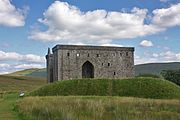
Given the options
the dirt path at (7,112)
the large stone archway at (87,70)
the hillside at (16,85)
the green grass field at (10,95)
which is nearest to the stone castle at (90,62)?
the large stone archway at (87,70)

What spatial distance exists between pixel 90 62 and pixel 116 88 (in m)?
21.4

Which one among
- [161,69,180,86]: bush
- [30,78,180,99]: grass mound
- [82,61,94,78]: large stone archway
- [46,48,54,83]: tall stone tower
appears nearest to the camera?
[30,78,180,99]: grass mound

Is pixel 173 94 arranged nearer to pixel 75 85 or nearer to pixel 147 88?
pixel 147 88

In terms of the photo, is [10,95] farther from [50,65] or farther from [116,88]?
[50,65]

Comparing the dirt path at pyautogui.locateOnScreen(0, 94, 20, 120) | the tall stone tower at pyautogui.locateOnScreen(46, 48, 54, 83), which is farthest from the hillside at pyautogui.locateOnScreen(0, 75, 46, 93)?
the dirt path at pyautogui.locateOnScreen(0, 94, 20, 120)

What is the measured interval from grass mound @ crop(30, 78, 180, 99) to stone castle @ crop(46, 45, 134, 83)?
1611cm

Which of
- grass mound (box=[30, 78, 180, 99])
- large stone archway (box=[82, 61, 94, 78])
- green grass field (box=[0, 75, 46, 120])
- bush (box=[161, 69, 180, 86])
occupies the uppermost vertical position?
large stone archway (box=[82, 61, 94, 78])

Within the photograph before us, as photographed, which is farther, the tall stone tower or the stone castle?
the tall stone tower

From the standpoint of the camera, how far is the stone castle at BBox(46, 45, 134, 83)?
228 ft

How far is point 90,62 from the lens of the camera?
71.4m

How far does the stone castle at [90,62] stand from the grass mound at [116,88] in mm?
16111

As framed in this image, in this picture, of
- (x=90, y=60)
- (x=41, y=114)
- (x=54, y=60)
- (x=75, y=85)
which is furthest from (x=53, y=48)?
(x=41, y=114)

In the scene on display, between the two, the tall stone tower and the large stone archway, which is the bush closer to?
the large stone archway

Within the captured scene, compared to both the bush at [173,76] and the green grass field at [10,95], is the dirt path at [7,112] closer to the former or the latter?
the green grass field at [10,95]
